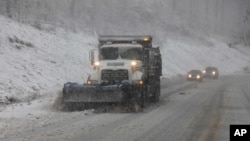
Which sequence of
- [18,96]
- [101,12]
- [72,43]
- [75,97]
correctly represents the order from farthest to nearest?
[101,12] < [72,43] < [18,96] < [75,97]

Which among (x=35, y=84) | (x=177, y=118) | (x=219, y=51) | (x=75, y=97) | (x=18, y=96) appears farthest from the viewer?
(x=219, y=51)

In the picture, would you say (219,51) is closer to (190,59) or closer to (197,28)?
(197,28)

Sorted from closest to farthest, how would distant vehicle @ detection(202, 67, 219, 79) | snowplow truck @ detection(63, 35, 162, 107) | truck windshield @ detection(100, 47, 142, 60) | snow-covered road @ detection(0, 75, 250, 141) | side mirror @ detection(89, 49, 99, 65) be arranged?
snow-covered road @ detection(0, 75, 250, 141) < snowplow truck @ detection(63, 35, 162, 107) < side mirror @ detection(89, 49, 99, 65) < truck windshield @ detection(100, 47, 142, 60) < distant vehicle @ detection(202, 67, 219, 79)

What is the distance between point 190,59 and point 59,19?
2826cm

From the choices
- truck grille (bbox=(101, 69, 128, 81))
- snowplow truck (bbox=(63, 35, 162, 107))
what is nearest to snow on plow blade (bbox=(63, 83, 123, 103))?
snowplow truck (bbox=(63, 35, 162, 107))

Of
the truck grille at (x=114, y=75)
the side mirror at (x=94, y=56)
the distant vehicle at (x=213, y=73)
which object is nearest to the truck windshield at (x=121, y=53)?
the side mirror at (x=94, y=56)

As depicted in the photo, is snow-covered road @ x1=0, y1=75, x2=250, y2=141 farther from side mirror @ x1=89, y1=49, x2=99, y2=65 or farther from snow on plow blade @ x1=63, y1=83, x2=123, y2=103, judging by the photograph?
side mirror @ x1=89, y1=49, x2=99, y2=65

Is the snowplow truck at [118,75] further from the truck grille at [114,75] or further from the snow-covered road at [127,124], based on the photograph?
the snow-covered road at [127,124]

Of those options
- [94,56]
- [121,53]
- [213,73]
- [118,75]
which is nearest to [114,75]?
[118,75]

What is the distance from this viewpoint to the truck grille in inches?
749

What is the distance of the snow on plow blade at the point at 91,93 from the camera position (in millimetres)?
17859

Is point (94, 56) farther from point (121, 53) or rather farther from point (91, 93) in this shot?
point (91, 93)

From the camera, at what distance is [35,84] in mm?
26391

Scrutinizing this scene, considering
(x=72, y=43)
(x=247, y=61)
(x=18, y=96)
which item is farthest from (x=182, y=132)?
(x=247, y=61)
